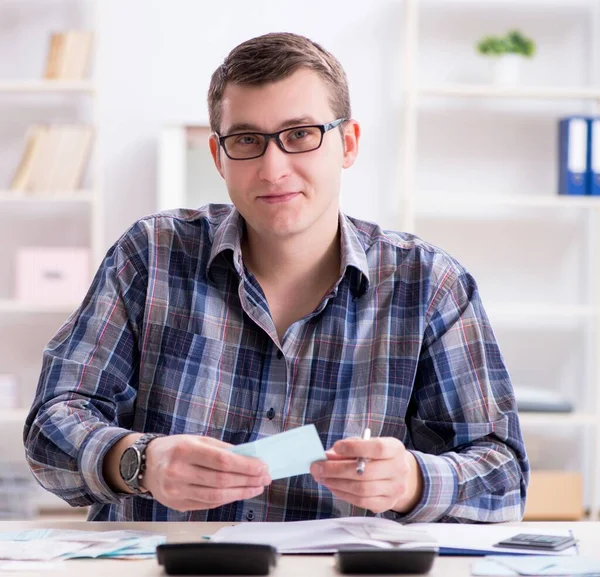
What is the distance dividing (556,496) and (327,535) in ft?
Result: 8.85

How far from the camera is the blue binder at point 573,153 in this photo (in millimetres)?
3598

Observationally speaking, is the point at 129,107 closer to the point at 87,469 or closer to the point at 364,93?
the point at 364,93

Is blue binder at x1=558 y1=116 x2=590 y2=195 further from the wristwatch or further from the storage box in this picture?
the wristwatch

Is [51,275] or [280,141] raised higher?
[280,141]

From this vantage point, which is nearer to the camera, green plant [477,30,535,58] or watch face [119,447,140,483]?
watch face [119,447,140,483]

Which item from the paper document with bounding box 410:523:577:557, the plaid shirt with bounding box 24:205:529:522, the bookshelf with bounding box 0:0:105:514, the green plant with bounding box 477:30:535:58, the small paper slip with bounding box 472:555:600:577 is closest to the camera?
the small paper slip with bounding box 472:555:600:577

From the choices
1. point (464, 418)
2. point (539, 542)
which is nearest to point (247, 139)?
point (464, 418)

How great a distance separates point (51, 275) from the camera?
3615 millimetres

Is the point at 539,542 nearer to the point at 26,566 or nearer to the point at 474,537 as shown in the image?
the point at 474,537

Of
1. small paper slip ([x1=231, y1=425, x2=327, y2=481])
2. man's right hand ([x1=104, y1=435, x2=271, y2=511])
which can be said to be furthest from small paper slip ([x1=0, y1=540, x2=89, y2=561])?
small paper slip ([x1=231, y1=425, x2=327, y2=481])

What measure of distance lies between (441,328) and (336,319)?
0.17 meters

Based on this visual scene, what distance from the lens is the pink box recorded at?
141 inches

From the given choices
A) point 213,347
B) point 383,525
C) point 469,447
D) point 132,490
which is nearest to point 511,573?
point 383,525

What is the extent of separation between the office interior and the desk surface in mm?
2543
